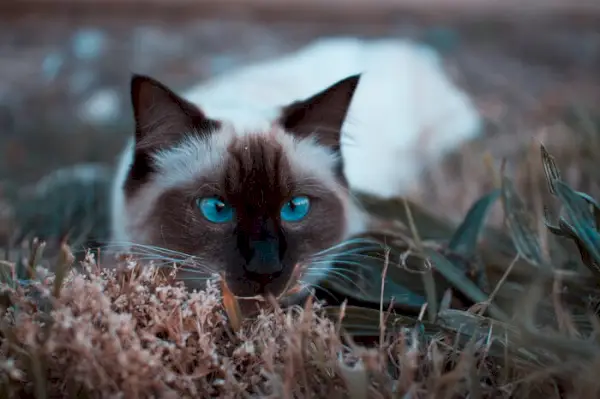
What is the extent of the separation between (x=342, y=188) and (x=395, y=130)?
0.85m

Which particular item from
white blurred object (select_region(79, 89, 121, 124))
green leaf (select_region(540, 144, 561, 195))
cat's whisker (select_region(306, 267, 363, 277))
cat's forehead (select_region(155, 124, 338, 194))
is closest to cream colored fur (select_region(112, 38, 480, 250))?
cat's forehead (select_region(155, 124, 338, 194))

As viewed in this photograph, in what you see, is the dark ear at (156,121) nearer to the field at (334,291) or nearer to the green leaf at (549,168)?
the field at (334,291)

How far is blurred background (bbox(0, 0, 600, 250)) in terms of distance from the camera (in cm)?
206

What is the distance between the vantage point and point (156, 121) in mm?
1079

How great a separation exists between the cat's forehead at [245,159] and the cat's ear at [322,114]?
0.02 meters

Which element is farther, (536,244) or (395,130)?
(395,130)

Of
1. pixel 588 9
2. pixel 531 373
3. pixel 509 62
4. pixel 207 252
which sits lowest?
pixel 531 373

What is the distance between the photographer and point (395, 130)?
6.57ft

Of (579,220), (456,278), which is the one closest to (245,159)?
(456,278)

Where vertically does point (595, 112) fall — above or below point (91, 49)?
below

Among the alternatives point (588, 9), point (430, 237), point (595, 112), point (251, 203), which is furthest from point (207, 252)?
point (588, 9)

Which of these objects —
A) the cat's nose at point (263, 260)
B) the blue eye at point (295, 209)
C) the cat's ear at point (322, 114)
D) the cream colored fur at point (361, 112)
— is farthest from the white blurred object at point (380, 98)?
the cat's nose at point (263, 260)

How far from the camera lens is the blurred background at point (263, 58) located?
6.76ft

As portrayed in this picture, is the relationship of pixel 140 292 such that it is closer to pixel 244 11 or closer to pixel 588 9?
pixel 244 11
